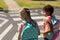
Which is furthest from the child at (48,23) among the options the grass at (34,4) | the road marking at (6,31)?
Answer: the grass at (34,4)

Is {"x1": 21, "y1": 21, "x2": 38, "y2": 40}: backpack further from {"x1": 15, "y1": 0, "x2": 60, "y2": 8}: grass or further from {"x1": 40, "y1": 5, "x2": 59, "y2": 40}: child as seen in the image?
{"x1": 15, "y1": 0, "x2": 60, "y2": 8}: grass

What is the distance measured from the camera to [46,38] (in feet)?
20.4

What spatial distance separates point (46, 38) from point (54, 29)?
0.91 feet

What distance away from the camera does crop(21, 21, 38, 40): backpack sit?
5.85 m

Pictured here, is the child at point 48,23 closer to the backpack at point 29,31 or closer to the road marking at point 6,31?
the backpack at point 29,31

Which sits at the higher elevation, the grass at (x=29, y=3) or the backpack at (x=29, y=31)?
the backpack at (x=29, y=31)

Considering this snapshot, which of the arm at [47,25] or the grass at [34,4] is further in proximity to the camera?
the grass at [34,4]

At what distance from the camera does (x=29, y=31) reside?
5.86m

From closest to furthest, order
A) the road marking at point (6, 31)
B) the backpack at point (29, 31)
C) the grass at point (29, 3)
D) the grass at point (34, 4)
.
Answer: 1. the backpack at point (29, 31)
2. the road marking at point (6, 31)
3. the grass at point (34, 4)
4. the grass at point (29, 3)

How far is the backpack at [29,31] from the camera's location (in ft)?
19.2

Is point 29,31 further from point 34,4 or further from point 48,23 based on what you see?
point 34,4

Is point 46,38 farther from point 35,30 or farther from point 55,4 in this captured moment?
point 55,4

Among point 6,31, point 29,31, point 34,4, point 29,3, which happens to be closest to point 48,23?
point 29,31

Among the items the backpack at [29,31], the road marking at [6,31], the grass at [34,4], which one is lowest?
the grass at [34,4]
